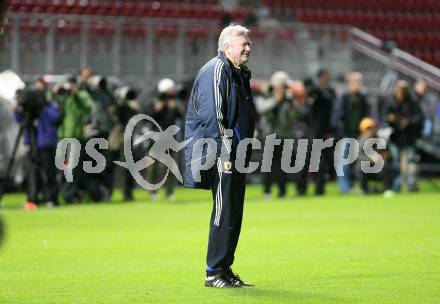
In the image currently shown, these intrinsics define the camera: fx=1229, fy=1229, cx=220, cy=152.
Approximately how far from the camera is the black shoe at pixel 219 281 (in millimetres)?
10234

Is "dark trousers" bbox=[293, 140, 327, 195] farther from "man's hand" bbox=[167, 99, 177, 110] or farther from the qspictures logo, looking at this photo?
"man's hand" bbox=[167, 99, 177, 110]

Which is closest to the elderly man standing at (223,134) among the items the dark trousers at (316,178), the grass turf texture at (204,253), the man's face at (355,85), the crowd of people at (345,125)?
the grass turf texture at (204,253)

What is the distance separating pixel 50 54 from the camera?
87.4 feet

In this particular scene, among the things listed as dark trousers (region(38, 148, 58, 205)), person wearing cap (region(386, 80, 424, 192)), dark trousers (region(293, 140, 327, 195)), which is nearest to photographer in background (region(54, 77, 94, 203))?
dark trousers (region(38, 148, 58, 205))

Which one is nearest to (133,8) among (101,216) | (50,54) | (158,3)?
(158,3)

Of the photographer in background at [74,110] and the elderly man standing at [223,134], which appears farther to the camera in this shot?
the photographer in background at [74,110]

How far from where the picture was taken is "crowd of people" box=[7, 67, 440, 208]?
71.4ft

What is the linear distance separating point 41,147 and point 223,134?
11992 mm

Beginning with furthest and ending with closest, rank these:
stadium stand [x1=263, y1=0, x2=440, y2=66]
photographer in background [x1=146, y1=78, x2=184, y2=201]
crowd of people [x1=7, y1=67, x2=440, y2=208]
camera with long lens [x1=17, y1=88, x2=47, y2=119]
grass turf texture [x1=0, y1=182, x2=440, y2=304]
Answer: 1. stadium stand [x1=263, y1=0, x2=440, y2=66]
2. photographer in background [x1=146, y1=78, x2=184, y2=201]
3. crowd of people [x1=7, y1=67, x2=440, y2=208]
4. camera with long lens [x1=17, y1=88, x2=47, y2=119]
5. grass turf texture [x1=0, y1=182, x2=440, y2=304]

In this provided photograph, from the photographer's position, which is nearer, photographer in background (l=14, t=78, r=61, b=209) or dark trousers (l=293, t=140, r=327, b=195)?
photographer in background (l=14, t=78, r=61, b=209)

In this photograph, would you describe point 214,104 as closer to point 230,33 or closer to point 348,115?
point 230,33

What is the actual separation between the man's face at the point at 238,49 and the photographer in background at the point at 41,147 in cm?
1144

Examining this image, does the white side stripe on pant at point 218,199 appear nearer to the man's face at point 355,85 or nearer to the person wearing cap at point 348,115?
the person wearing cap at point 348,115

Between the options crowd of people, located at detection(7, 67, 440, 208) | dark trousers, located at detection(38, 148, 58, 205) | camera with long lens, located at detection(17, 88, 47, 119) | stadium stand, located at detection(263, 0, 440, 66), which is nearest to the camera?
camera with long lens, located at detection(17, 88, 47, 119)
